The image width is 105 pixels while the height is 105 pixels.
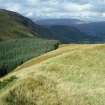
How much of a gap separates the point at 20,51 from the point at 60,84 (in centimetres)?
8068

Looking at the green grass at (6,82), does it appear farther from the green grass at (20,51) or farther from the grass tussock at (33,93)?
the green grass at (20,51)

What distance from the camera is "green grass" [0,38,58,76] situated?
113125mm

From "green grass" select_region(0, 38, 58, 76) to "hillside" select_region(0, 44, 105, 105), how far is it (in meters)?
56.8

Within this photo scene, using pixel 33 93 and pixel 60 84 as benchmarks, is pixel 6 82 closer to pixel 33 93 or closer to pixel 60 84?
pixel 33 93

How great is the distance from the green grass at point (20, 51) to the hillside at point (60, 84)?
186 feet

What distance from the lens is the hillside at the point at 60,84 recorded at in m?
41.6

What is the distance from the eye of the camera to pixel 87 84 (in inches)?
1780

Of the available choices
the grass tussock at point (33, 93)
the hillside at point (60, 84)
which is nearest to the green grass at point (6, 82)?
the hillside at point (60, 84)

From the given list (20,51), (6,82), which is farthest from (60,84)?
(20,51)

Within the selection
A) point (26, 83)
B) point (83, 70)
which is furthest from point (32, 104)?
point (83, 70)

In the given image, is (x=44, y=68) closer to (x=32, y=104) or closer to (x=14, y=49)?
(x=32, y=104)

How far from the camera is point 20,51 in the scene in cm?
12544

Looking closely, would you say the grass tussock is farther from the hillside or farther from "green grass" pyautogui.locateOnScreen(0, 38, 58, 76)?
"green grass" pyautogui.locateOnScreen(0, 38, 58, 76)

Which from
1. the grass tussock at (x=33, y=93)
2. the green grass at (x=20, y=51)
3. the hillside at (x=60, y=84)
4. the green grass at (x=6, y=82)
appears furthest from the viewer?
the green grass at (x=20, y=51)
